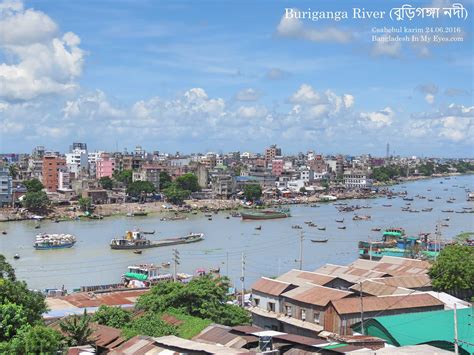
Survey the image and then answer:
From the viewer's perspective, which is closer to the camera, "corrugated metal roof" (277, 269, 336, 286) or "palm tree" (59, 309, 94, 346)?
"palm tree" (59, 309, 94, 346)

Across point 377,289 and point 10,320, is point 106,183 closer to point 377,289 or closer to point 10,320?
point 377,289

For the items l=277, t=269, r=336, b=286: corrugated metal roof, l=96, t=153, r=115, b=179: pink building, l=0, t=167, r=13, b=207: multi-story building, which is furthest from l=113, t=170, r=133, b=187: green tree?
l=277, t=269, r=336, b=286: corrugated metal roof

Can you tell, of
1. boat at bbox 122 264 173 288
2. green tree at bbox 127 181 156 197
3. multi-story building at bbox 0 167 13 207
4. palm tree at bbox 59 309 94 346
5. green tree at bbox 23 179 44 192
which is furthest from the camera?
green tree at bbox 127 181 156 197

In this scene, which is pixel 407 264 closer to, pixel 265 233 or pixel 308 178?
pixel 265 233

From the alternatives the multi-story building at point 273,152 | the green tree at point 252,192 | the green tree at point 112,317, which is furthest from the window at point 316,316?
the multi-story building at point 273,152

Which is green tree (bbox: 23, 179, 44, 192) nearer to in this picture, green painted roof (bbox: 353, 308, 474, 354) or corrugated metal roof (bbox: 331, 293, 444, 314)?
corrugated metal roof (bbox: 331, 293, 444, 314)
